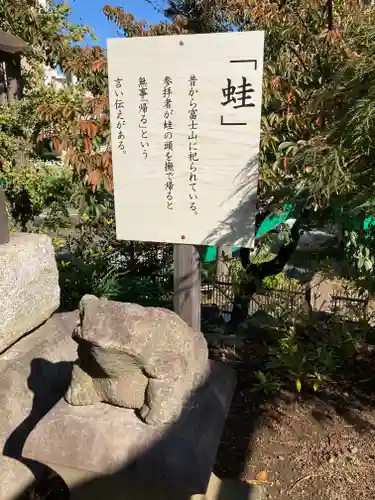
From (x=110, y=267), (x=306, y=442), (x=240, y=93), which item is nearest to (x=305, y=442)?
(x=306, y=442)

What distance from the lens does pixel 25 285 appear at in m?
2.21

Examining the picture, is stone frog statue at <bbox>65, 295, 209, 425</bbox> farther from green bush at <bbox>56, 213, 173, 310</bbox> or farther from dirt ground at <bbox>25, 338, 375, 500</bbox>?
green bush at <bbox>56, 213, 173, 310</bbox>

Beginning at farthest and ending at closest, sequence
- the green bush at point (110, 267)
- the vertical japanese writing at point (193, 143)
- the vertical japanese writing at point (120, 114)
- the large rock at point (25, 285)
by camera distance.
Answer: the green bush at point (110, 267) < the large rock at point (25, 285) < the vertical japanese writing at point (120, 114) < the vertical japanese writing at point (193, 143)

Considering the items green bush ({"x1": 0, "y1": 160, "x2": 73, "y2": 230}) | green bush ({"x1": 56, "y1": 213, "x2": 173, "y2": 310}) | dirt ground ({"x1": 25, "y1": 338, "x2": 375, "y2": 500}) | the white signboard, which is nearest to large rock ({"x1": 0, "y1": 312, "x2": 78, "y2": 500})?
dirt ground ({"x1": 25, "y1": 338, "x2": 375, "y2": 500})

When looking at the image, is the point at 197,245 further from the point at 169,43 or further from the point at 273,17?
the point at 273,17

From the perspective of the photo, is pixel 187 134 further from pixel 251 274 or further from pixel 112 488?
pixel 251 274

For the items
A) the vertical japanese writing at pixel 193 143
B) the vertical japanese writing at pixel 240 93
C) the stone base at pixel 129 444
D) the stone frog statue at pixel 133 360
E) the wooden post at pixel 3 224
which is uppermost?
the vertical japanese writing at pixel 240 93

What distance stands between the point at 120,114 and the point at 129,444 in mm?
1422

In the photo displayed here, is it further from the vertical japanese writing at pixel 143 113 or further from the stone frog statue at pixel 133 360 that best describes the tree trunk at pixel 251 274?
the stone frog statue at pixel 133 360

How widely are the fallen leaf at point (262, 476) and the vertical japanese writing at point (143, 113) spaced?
1685mm

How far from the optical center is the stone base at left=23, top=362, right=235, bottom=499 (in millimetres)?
1428

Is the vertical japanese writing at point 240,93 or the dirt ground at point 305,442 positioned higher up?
the vertical japanese writing at point 240,93

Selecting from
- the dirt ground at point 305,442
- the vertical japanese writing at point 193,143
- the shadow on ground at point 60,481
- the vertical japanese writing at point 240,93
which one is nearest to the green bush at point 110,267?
the dirt ground at point 305,442

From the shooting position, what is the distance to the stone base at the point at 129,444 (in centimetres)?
143
